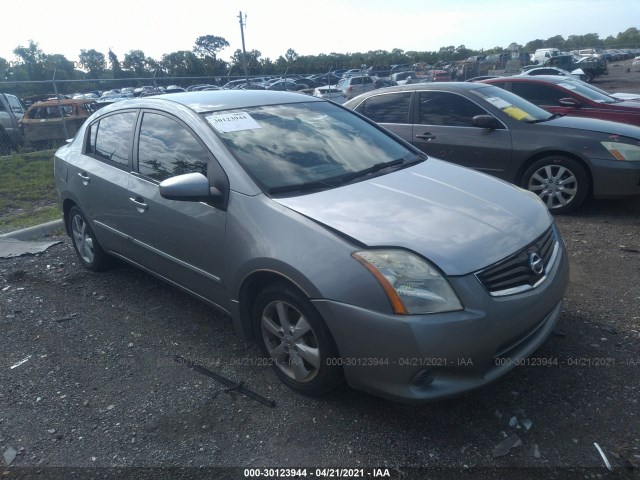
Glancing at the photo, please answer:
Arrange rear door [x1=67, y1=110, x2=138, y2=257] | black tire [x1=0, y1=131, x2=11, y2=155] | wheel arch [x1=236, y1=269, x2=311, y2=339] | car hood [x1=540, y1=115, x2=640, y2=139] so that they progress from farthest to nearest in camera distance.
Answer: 1. black tire [x1=0, y1=131, x2=11, y2=155]
2. car hood [x1=540, y1=115, x2=640, y2=139]
3. rear door [x1=67, y1=110, x2=138, y2=257]
4. wheel arch [x1=236, y1=269, x2=311, y2=339]

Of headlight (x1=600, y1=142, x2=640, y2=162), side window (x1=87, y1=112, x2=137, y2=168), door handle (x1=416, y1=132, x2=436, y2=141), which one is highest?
side window (x1=87, y1=112, x2=137, y2=168)

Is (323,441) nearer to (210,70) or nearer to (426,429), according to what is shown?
(426,429)

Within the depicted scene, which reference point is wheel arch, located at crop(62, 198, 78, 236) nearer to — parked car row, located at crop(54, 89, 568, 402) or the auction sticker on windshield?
parked car row, located at crop(54, 89, 568, 402)

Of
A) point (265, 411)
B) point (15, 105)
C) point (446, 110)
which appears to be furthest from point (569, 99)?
point (15, 105)

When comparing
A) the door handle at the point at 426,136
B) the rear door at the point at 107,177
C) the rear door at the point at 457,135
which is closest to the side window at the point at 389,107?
the rear door at the point at 457,135

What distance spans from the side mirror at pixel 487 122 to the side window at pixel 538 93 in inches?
120

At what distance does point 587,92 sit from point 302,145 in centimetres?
760

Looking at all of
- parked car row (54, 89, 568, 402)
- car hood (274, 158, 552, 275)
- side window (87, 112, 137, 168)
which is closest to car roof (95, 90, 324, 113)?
parked car row (54, 89, 568, 402)

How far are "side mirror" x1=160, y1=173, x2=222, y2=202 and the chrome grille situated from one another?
166 cm

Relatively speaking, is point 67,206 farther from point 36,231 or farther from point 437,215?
point 437,215

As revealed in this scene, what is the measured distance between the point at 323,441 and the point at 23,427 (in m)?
1.74

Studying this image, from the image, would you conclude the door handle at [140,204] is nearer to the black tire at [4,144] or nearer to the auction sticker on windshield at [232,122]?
the auction sticker on windshield at [232,122]

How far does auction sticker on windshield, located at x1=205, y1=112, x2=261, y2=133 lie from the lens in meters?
3.46

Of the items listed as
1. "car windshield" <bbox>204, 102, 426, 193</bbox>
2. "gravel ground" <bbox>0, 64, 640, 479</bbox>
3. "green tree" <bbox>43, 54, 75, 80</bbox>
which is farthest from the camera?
"green tree" <bbox>43, 54, 75, 80</bbox>
